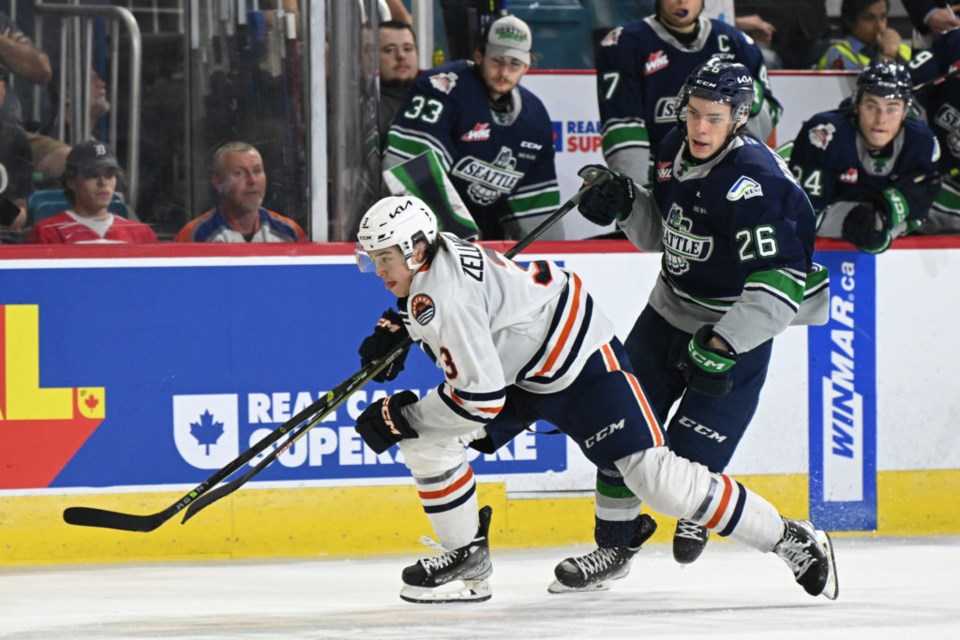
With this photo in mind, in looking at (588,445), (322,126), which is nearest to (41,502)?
(322,126)

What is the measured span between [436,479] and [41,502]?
51.9 inches

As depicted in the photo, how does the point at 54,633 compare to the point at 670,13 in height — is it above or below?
below

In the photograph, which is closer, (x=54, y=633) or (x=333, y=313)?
(x=54, y=633)

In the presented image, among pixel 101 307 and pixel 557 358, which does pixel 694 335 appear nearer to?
pixel 557 358

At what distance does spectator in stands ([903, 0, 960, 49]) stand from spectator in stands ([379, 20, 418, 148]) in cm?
182

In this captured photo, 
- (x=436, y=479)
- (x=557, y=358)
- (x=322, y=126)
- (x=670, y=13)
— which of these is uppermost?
(x=670, y=13)

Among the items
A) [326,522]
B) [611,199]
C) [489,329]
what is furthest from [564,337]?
[326,522]

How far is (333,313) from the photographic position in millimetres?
4570

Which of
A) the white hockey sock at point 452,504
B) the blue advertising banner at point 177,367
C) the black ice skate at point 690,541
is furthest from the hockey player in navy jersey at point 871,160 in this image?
the white hockey sock at point 452,504

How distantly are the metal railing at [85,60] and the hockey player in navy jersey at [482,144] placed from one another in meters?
0.76

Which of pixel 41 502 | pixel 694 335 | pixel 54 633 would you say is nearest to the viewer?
pixel 54 633

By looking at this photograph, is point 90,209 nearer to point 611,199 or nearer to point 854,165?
point 611,199

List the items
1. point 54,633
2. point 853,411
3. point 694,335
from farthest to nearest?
point 853,411, point 694,335, point 54,633

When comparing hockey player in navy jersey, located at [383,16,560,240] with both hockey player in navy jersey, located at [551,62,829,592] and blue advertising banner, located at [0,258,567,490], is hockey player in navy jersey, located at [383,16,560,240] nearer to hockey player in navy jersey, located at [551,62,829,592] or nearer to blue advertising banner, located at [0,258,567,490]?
blue advertising banner, located at [0,258,567,490]
